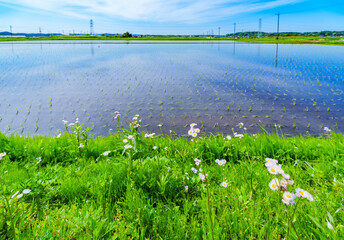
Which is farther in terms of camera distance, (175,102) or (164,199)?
(175,102)

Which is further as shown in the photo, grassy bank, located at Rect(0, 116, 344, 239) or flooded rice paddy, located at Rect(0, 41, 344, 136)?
flooded rice paddy, located at Rect(0, 41, 344, 136)

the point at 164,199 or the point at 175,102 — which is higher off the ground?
the point at 175,102

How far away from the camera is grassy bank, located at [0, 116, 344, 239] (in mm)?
1958

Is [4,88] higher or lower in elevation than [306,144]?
higher

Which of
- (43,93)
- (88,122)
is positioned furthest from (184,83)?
(43,93)

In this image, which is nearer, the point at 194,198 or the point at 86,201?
the point at 86,201

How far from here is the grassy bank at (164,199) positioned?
196 cm

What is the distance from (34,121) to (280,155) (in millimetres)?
8624

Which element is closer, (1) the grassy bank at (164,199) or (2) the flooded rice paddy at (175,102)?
(1) the grassy bank at (164,199)

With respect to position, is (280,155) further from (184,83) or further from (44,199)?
(184,83)

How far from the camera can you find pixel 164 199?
110 inches

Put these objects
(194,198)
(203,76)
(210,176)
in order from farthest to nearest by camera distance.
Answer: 1. (203,76)
2. (210,176)
3. (194,198)

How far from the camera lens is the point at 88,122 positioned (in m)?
7.56

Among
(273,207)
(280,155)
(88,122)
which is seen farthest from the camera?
(88,122)
